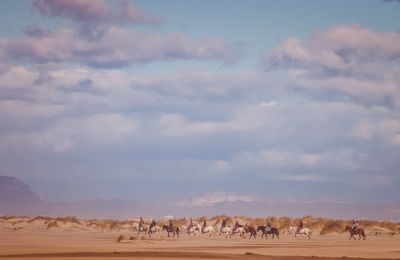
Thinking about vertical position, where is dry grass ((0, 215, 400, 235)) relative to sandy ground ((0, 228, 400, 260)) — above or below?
above

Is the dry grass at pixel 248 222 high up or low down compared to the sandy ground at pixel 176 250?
up

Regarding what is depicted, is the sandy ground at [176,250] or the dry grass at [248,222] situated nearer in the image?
the sandy ground at [176,250]

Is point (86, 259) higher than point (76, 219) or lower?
lower

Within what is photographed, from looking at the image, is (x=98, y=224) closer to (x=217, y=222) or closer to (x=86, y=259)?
(x=217, y=222)

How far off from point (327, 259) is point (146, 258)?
303 inches

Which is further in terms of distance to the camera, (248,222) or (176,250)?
(248,222)

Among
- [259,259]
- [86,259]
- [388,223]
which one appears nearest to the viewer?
[86,259]

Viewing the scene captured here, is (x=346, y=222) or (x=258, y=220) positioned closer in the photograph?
(x=346, y=222)

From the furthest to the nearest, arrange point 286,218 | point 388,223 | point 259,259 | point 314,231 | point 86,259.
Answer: point 286,218 → point 388,223 → point 314,231 → point 259,259 → point 86,259

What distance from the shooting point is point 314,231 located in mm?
84188

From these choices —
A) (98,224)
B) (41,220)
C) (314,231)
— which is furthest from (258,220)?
(41,220)

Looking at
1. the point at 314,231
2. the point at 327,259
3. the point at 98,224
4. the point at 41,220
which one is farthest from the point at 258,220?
the point at 327,259

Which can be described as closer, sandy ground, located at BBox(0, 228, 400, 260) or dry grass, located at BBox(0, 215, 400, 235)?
sandy ground, located at BBox(0, 228, 400, 260)

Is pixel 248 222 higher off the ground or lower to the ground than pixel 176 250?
higher
